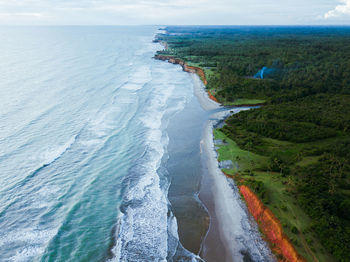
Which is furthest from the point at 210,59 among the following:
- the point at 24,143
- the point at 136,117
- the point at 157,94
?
the point at 24,143

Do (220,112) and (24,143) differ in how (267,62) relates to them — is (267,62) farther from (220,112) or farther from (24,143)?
(24,143)

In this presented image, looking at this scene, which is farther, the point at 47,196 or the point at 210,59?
the point at 210,59

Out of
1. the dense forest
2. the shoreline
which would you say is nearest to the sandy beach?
the shoreline

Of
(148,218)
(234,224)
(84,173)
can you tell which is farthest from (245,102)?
(148,218)

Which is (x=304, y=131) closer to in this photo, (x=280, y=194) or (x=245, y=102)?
(x=280, y=194)

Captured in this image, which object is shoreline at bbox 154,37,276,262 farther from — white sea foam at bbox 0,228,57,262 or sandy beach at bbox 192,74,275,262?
white sea foam at bbox 0,228,57,262
